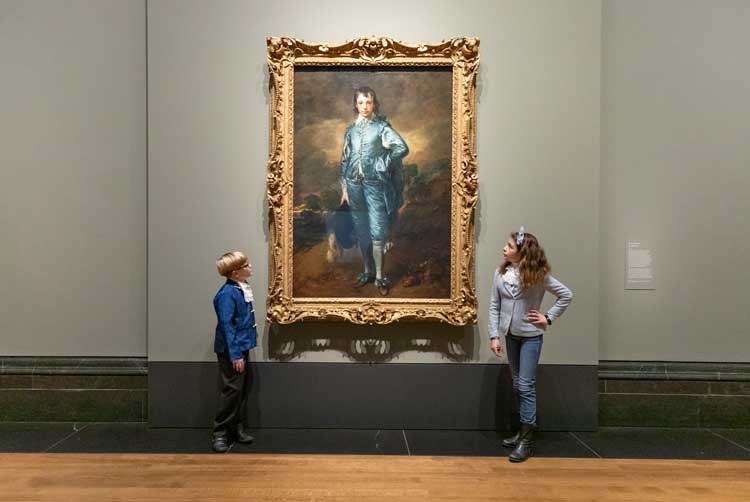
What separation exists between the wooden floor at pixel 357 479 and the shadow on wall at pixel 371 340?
109cm

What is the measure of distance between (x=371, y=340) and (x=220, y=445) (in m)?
1.70

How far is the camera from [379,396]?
545cm

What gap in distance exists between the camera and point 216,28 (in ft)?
17.7

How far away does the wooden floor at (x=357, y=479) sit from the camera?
12.8ft

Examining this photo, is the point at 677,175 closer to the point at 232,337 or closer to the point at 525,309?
the point at 525,309

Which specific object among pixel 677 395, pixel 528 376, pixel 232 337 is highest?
pixel 232 337

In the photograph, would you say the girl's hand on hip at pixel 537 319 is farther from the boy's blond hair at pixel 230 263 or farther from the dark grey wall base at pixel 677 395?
the boy's blond hair at pixel 230 263

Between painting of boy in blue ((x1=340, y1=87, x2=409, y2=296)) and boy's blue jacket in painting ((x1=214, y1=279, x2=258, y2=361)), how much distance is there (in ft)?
4.31

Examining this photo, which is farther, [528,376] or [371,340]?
[371,340]

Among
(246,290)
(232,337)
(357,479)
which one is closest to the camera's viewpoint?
(357,479)

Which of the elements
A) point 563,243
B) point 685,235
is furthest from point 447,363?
point 685,235

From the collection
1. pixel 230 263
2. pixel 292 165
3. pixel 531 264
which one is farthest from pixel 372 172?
pixel 531 264

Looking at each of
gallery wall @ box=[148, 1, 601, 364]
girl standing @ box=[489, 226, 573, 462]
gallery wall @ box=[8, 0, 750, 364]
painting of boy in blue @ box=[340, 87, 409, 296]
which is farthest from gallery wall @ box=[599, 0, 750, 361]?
painting of boy in blue @ box=[340, 87, 409, 296]

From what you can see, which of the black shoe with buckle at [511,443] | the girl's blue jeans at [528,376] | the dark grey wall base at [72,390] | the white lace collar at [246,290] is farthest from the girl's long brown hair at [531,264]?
the dark grey wall base at [72,390]
